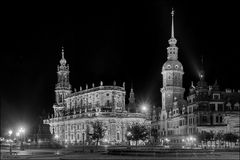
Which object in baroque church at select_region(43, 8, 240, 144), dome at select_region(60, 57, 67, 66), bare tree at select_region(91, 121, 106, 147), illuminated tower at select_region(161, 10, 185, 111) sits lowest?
bare tree at select_region(91, 121, 106, 147)

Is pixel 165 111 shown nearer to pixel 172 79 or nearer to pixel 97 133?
pixel 172 79

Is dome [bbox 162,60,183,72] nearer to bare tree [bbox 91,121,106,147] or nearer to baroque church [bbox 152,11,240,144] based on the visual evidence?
baroque church [bbox 152,11,240,144]

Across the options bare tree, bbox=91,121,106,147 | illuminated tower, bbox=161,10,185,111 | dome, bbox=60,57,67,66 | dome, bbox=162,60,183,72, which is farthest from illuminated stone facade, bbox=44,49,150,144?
dome, bbox=60,57,67,66

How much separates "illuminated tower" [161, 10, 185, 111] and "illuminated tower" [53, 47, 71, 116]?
4858 centimetres

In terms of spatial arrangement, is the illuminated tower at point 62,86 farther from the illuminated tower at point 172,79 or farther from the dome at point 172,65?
the dome at point 172,65

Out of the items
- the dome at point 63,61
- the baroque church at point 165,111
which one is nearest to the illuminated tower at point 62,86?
the dome at point 63,61

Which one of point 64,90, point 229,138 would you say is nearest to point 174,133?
point 229,138

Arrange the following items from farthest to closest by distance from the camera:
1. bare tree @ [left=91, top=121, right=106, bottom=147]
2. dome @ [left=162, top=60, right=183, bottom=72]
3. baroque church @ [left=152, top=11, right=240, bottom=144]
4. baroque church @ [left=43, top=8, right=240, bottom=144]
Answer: dome @ [left=162, top=60, right=183, bottom=72] → bare tree @ [left=91, top=121, right=106, bottom=147] → baroque church @ [left=43, top=8, right=240, bottom=144] → baroque church @ [left=152, top=11, right=240, bottom=144]

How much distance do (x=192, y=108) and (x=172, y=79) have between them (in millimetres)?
29833

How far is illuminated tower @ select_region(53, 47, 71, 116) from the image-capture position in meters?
186

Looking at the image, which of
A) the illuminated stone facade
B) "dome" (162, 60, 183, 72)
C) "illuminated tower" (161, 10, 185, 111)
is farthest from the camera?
"dome" (162, 60, 183, 72)

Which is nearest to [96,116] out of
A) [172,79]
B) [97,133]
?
[97,133]

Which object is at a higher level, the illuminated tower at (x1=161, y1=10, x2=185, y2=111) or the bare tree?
the illuminated tower at (x1=161, y1=10, x2=185, y2=111)

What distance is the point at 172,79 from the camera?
504ft
